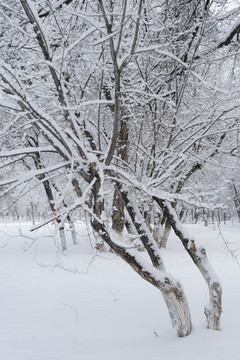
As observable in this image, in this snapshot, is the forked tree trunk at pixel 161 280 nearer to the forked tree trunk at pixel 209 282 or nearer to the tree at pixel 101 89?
the tree at pixel 101 89

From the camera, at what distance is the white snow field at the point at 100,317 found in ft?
13.3

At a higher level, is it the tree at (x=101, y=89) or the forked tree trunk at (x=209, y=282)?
the tree at (x=101, y=89)

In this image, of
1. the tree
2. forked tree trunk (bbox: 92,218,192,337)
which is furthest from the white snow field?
the tree

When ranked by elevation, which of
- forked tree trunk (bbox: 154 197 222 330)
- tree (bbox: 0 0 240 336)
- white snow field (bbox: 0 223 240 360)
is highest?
tree (bbox: 0 0 240 336)

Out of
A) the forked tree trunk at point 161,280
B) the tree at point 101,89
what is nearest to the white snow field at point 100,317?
the forked tree trunk at point 161,280

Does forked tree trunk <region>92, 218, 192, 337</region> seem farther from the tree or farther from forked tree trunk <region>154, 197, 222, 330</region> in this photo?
forked tree trunk <region>154, 197, 222, 330</region>

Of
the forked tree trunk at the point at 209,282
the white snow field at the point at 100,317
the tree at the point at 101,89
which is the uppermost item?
the tree at the point at 101,89

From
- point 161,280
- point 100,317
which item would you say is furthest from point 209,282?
point 100,317

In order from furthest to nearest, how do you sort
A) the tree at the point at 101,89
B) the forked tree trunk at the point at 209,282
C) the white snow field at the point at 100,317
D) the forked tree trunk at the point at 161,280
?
the forked tree trunk at the point at 209,282 < the white snow field at the point at 100,317 < the forked tree trunk at the point at 161,280 < the tree at the point at 101,89

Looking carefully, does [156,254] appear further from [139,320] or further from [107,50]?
[107,50]

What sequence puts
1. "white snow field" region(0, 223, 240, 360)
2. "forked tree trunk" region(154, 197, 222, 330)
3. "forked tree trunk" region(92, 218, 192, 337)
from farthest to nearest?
"forked tree trunk" region(154, 197, 222, 330) → "white snow field" region(0, 223, 240, 360) → "forked tree trunk" region(92, 218, 192, 337)

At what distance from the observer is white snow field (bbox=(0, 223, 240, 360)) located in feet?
13.3

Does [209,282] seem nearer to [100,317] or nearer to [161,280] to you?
[161,280]

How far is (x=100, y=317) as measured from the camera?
5.77m
